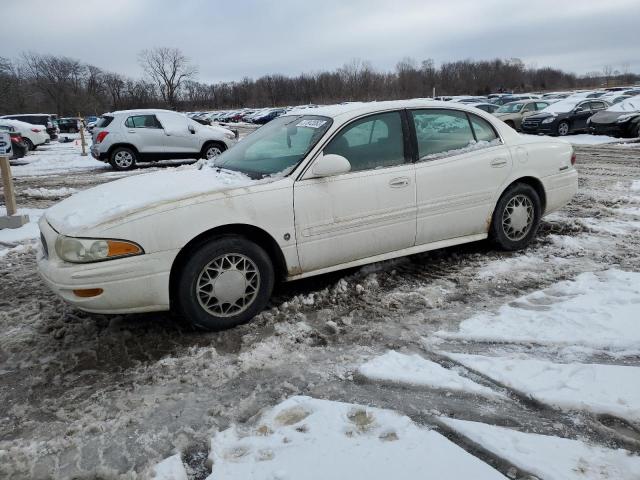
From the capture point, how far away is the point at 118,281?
10.8 ft

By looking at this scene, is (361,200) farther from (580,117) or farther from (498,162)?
(580,117)

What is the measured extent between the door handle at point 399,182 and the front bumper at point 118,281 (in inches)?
72.9

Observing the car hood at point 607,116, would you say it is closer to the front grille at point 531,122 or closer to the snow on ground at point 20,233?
the front grille at point 531,122

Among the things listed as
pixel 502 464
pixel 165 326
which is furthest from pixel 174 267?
pixel 502 464

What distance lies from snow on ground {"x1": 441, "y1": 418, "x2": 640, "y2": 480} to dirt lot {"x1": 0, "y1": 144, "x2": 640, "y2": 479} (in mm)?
78

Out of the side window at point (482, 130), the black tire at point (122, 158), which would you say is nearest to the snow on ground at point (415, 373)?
the side window at point (482, 130)

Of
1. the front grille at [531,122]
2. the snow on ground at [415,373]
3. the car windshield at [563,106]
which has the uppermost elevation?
the car windshield at [563,106]

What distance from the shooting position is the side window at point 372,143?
4.08 m

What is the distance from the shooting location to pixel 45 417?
2.76 meters

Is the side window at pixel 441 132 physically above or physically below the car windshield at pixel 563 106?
below

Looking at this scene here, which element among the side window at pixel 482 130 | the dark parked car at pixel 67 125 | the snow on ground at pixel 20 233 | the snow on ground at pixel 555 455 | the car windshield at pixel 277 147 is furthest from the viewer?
the dark parked car at pixel 67 125

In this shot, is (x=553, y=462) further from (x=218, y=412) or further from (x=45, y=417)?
(x=45, y=417)

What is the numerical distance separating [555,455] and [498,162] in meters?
3.08

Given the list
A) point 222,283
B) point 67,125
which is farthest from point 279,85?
point 222,283
